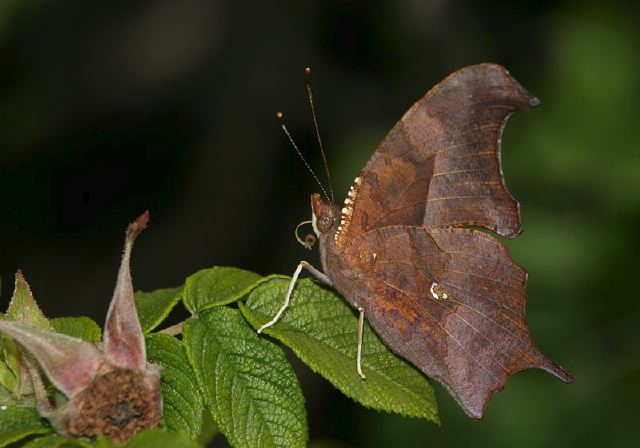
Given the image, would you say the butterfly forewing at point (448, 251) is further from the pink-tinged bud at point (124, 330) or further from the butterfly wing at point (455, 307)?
the pink-tinged bud at point (124, 330)

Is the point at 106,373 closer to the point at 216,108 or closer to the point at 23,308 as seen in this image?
the point at 23,308

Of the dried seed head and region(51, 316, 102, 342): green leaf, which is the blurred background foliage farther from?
the dried seed head

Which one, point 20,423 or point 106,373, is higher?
point 106,373

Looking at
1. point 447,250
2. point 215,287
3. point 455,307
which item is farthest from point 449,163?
point 215,287

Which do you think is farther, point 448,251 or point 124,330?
point 448,251

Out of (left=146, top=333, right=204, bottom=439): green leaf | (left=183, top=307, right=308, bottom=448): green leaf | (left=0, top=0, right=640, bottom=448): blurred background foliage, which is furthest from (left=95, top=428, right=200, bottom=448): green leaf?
(left=0, top=0, right=640, bottom=448): blurred background foliage

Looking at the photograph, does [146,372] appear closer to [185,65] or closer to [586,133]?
[586,133]
